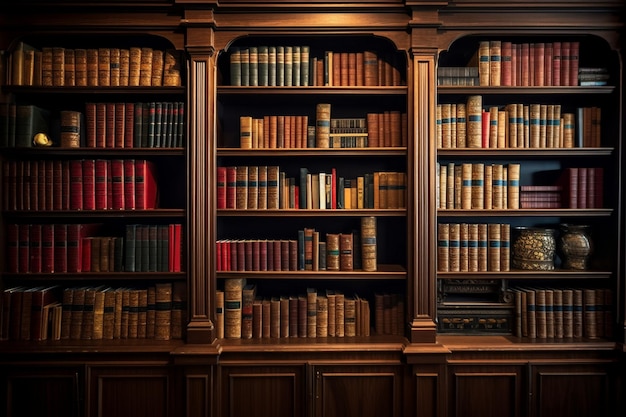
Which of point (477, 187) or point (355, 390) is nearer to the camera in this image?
point (355, 390)

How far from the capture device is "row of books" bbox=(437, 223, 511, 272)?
2.49 metres

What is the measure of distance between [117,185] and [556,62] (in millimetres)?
2616

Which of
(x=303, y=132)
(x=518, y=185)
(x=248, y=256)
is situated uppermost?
(x=303, y=132)

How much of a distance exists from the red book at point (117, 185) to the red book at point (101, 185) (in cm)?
4

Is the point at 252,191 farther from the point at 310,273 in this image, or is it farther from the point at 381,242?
the point at 381,242

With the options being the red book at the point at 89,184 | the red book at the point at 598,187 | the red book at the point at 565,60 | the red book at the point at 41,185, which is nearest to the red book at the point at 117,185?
the red book at the point at 89,184

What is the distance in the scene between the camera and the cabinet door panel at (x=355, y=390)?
2.38m

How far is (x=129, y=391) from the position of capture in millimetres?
2379

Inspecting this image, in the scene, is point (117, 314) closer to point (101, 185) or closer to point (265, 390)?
point (101, 185)

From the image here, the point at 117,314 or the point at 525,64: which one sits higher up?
the point at 525,64

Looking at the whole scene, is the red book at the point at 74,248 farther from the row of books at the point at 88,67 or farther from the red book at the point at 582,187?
the red book at the point at 582,187

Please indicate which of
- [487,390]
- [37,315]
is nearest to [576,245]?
[487,390]

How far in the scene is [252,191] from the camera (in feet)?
8.21

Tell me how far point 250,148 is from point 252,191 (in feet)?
0.81
